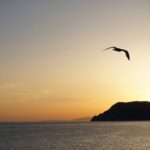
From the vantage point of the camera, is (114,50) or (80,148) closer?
(114,50)

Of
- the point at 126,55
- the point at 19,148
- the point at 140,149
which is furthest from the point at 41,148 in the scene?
the point at 126,55

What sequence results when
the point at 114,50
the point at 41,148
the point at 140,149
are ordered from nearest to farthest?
the point at 114,50 → the point at 140,149 → the point at 41,148

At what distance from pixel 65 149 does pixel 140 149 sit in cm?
1505

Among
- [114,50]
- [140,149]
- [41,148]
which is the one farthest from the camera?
[41,148]

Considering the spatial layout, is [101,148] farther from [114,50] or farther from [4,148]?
[114,50]

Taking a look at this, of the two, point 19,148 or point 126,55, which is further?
point 19,148

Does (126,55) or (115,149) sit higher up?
(126,55)

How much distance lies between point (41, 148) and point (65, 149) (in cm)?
672

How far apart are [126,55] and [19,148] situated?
7240 centimetres

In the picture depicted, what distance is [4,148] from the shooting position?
302 ft

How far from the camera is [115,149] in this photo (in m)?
83.8

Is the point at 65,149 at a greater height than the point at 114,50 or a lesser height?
lesser

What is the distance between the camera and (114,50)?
21281mm

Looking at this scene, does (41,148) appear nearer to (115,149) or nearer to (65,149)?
(65,149)
